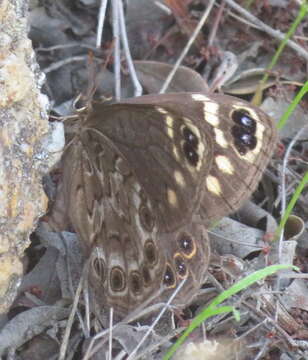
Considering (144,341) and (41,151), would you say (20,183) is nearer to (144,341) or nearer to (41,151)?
(41,151)

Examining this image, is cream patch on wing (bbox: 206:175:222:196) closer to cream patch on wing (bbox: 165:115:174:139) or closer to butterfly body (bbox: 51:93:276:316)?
butterfly body (bbox: 51:93:276:316)

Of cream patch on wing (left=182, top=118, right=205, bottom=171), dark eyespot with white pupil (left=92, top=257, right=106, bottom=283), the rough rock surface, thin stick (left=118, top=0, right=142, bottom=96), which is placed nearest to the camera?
the rough rock surface

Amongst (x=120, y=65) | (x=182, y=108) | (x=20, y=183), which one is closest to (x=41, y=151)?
(x=20, y=183)

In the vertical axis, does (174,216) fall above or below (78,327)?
above

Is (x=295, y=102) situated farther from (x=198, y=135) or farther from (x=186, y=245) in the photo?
(x=186, y=245)

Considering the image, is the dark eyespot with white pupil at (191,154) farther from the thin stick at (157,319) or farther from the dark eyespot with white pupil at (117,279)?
the dark eyespot with white pupil at (117,279)

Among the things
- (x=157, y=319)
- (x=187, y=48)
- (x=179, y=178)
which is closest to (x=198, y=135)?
(x=179, y=178)

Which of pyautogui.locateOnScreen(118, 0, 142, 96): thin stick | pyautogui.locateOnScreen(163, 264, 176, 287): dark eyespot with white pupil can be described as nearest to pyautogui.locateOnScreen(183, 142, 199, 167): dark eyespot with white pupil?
pyautogui.locateOnScreen(163, 264, 176, 287): dark eyespot with white pupil
